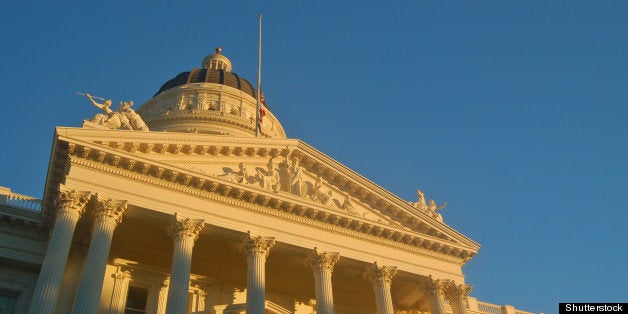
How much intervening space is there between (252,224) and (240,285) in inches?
171

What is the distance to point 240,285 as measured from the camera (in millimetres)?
27781

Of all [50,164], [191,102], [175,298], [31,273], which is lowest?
[175,298]

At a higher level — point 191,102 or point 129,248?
point 191,102

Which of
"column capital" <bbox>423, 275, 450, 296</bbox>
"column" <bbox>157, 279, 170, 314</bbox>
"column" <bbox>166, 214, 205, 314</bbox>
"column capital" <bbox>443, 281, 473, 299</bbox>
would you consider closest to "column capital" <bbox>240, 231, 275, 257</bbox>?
"column" <bbox>166, 214, 205, 314</bbox>

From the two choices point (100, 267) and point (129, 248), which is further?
point (129, 248)

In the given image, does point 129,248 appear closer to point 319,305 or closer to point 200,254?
point 200,254

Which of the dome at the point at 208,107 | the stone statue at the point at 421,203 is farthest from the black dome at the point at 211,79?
the stone statue at the point at 421,203

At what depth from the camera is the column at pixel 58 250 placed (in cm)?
1942

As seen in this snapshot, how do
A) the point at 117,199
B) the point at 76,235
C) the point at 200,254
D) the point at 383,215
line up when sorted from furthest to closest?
the point at 383,215 → the point at 200,254 → the point at 76,235 → the point at 117,199

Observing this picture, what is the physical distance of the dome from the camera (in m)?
50.6

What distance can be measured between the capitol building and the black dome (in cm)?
3036

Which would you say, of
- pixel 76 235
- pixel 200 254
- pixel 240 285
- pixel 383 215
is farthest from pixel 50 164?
pixel 383 215

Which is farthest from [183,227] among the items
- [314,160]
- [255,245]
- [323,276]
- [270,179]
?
[314,160]

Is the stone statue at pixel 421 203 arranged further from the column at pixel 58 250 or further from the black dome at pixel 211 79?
the black dome at pixel 211 79
